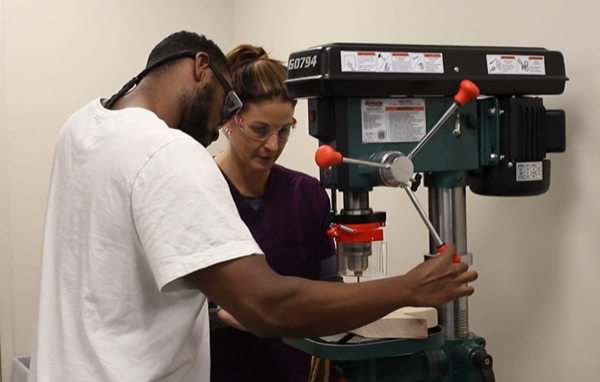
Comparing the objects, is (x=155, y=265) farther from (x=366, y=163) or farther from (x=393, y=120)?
(x=393, y=120)

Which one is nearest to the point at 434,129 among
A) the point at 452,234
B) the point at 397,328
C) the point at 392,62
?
the point at 392,62

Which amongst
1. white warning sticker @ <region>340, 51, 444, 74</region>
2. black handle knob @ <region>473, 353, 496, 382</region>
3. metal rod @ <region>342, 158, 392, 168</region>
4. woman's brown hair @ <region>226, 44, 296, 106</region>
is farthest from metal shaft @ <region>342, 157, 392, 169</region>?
woman's brown hair @ <region>226, 44, 296, 106</region>

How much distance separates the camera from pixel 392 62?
1274 millimetres

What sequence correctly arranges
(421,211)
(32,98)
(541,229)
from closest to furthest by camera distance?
(421,211) → (541,229) → (32,98)

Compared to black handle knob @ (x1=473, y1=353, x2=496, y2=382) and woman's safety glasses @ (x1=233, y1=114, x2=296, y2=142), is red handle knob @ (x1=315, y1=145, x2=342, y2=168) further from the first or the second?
woman's safety glasses @ (x1=233, y1=114, x2=296, y2=142)

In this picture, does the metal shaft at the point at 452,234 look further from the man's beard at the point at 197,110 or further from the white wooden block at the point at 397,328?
the man's beard at the point at 197,110

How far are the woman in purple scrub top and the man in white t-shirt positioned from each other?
484 mm

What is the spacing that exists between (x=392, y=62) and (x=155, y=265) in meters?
0.57

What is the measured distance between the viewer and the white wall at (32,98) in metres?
3.00

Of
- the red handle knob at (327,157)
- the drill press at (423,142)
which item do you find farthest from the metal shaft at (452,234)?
the red handle knob at (327,157)

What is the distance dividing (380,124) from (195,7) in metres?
2.36

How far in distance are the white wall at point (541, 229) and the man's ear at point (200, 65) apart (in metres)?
0.86

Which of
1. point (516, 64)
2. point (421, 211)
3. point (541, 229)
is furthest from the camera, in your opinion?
point (541, 229)

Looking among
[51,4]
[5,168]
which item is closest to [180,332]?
[5,168]
